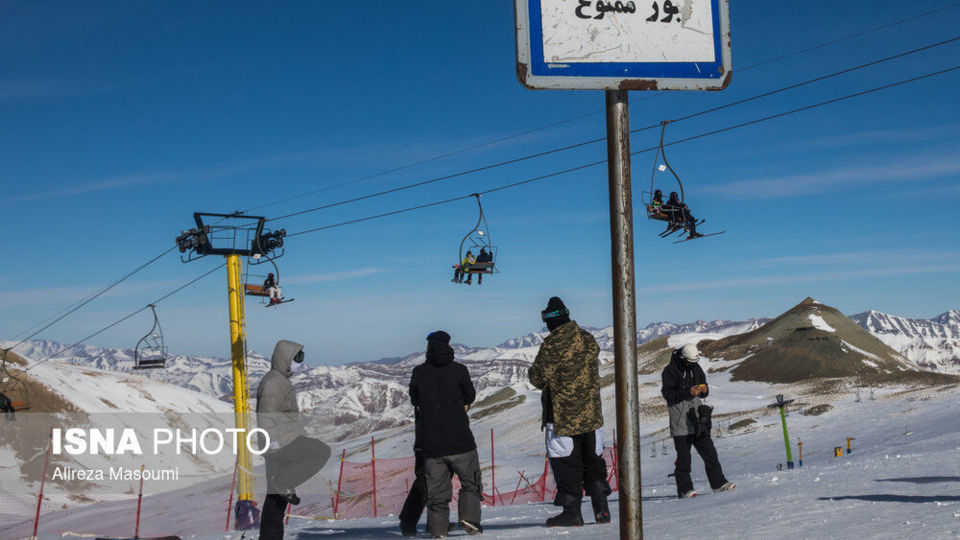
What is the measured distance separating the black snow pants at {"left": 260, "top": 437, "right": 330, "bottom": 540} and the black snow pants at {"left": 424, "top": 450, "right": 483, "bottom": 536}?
1139 mm

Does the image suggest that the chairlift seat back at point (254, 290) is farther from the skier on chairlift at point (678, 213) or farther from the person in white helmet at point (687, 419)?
the person in white helmet at point (687, 419)

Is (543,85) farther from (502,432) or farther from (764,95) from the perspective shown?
(502,432)

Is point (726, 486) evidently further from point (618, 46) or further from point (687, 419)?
point (618, 46)

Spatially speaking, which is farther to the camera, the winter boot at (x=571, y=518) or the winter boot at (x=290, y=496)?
the winter boot at (x=571, y=518)

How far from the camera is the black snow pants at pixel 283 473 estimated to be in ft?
23.0

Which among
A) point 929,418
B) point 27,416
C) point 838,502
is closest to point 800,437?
point 929,418

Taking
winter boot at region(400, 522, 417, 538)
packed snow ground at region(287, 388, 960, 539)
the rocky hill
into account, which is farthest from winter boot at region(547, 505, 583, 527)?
the rocky hill

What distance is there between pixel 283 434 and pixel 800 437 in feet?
82.3

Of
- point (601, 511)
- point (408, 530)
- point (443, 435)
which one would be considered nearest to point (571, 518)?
point (601, 511)

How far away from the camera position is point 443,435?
7785mm

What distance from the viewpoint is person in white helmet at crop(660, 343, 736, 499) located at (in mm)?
10211

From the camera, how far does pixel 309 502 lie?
33.7 meters

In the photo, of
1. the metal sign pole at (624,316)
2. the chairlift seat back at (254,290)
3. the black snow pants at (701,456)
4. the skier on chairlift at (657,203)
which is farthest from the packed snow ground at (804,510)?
the chairlift seat back at (254,290)

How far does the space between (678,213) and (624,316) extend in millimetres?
16326
